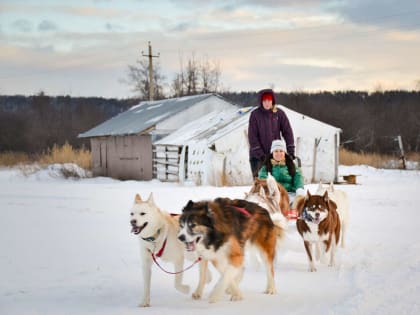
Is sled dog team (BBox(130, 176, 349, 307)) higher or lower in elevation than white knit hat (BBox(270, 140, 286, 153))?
lower

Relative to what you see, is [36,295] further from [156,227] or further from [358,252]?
[358,252]

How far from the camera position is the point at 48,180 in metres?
29.4

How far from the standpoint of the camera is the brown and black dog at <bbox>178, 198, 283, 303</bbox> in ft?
18.2

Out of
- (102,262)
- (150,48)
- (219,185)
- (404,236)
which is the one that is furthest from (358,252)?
(150,48)

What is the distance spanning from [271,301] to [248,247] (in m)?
0.61

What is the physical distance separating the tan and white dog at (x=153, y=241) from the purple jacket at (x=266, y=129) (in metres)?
3.72

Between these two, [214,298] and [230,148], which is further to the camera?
[230,148]

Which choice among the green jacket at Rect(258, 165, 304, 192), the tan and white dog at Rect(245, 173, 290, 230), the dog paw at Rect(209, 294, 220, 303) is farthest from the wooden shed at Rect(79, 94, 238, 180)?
the dog paw at Rect(209, 294, 220, 303)

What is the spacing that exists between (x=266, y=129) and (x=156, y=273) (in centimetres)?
316

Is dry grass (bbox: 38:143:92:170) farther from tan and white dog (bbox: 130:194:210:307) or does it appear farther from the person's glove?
tan and white dog (bbox: 130:194:210:307)

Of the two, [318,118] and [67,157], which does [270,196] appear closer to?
[67,157]

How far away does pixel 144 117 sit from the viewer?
108ft

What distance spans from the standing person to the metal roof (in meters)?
19.8

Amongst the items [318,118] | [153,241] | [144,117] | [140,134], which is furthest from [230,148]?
[318,118]
